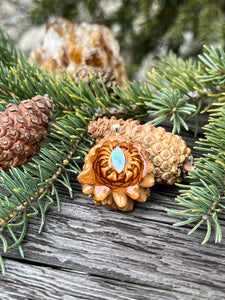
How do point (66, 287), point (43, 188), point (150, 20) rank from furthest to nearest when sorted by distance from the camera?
point (150, 20)
point (43, 188)
point (66, 287)

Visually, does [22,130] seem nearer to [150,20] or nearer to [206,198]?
[206,198]

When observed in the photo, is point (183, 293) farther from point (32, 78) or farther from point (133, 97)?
point (32, 78)

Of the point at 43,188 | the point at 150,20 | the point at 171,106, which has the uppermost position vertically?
the point at 150,20

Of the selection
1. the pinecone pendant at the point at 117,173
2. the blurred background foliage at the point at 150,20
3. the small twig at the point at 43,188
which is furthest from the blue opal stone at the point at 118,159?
the blurred background foliage at the point at 150,20

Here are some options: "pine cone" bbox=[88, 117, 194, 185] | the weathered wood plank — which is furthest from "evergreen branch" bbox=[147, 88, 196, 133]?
the weathered wood plank

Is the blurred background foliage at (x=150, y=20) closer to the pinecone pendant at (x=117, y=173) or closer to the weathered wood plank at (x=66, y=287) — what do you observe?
the pinecone pendant at (x=117, y=173)

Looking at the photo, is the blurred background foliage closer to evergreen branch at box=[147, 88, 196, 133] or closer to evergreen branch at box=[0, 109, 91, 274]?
evergreen branch at box=[147, 88, 196, 133]

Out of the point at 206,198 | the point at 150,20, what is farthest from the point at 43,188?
the point at 150,20
